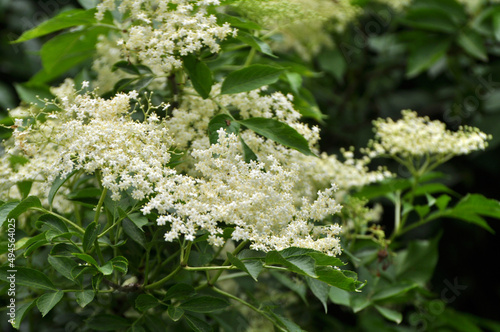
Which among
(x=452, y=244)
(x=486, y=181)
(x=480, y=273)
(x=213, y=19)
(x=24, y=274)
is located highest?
(x=213, y=19)

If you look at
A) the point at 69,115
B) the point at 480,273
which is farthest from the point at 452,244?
the point at 69,115

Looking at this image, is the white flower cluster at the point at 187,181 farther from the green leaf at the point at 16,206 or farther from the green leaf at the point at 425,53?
the green leaf at the point at 425,53

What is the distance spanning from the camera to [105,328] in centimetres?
88

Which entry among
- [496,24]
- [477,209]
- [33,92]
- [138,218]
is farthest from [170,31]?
[496,24]

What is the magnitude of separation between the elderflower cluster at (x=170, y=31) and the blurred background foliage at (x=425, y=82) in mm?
961

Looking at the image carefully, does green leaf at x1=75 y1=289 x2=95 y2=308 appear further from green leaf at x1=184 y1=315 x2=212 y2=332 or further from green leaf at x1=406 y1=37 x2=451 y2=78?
green leaf at x1=406 y1=37 x2=451 y2=78

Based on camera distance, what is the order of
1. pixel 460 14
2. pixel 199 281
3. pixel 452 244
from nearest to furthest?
pixel 199 281, pixel 460 14, pixel 452 244

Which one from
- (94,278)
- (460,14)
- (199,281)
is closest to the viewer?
(94,278)

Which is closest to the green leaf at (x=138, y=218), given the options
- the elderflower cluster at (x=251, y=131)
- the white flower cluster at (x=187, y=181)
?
the white flower cluster at (x=187, y=181)

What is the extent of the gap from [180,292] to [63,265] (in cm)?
19

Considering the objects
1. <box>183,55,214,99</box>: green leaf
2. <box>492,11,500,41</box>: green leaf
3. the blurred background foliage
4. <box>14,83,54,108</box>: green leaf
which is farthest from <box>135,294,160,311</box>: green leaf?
<box>492,11,500,41</box>: green leaf

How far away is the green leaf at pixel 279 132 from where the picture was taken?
0.90m

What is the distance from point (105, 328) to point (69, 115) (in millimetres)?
362

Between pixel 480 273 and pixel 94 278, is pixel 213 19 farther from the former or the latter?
pixel 480 273
